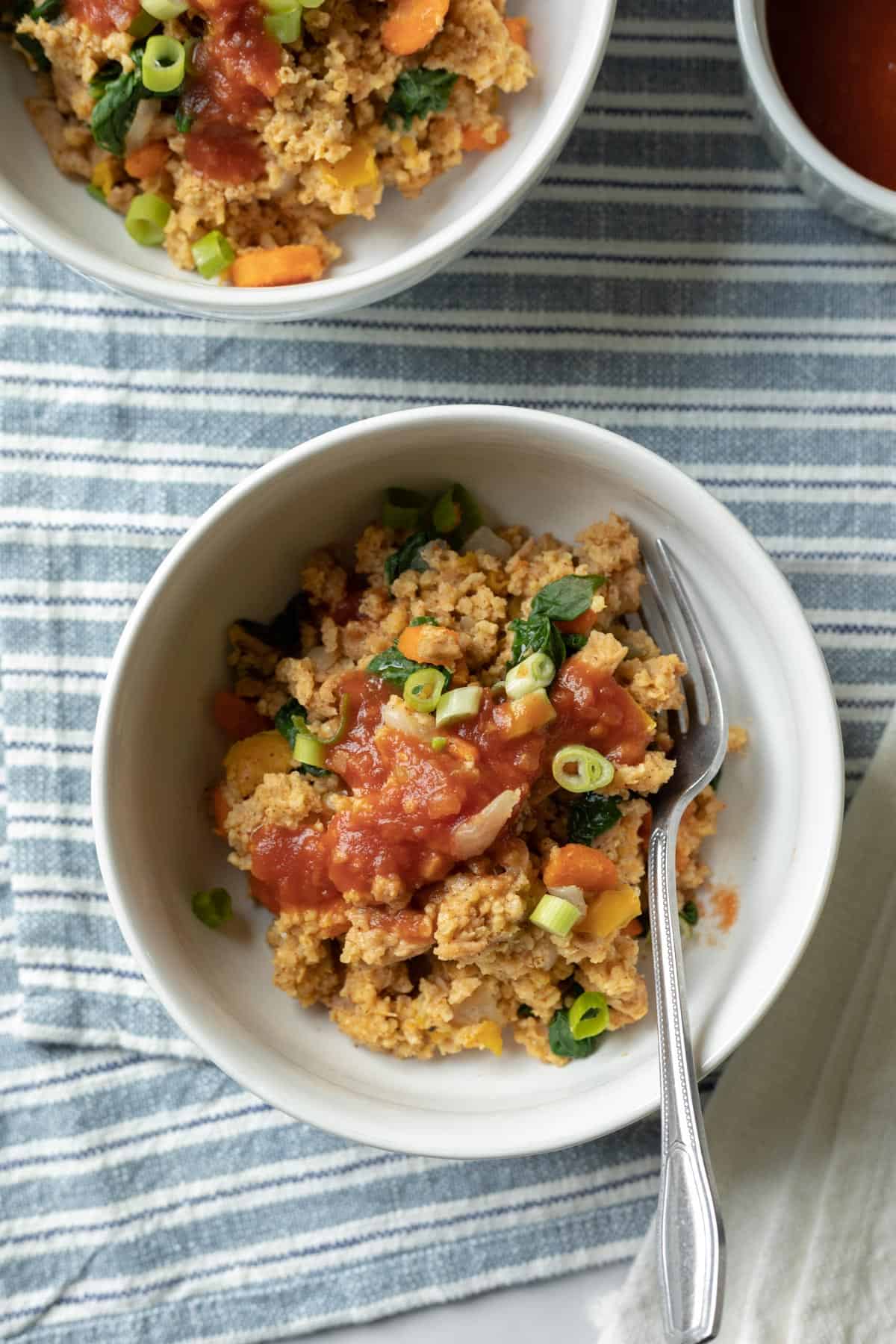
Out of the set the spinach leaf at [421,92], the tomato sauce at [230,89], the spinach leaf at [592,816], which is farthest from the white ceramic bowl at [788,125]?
the spinach leaf at [592,816]

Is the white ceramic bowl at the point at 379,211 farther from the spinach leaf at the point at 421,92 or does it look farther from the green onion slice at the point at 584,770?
the green onion slice at the point at 584,770

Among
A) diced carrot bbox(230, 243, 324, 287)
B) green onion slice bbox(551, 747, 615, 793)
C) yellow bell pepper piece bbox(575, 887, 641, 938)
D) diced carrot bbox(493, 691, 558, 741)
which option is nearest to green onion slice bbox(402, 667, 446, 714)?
diced carrot bbox(493, 691, 558, 741)

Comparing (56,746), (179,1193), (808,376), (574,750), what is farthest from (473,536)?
(179,1193)

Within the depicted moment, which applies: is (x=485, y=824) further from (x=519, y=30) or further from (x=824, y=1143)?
(x=519, y=30)

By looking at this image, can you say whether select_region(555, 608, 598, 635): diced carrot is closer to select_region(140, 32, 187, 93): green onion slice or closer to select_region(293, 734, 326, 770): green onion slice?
select_region(293, 734, 326, 770): green onion slice

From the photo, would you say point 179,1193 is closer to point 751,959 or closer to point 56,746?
point 56,746

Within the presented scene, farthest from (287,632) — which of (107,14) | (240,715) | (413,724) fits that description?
(107,14)
